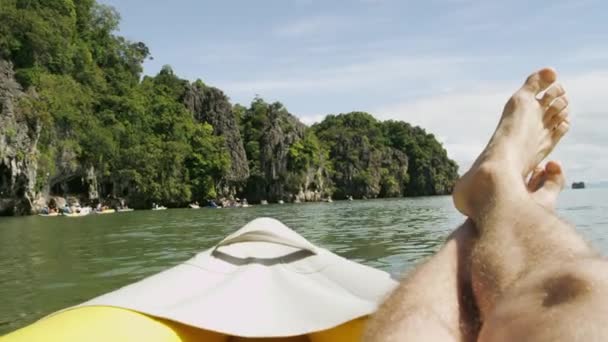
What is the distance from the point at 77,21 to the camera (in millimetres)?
37031

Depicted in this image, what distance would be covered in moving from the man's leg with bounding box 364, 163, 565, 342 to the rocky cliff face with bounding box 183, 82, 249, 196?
40956 mm

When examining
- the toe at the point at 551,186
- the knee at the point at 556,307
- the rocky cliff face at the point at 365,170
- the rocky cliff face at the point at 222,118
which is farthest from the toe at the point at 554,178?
the rocky cliff face at the point at 365,170

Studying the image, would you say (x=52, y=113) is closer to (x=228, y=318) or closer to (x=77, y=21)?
(x=77, y=21)

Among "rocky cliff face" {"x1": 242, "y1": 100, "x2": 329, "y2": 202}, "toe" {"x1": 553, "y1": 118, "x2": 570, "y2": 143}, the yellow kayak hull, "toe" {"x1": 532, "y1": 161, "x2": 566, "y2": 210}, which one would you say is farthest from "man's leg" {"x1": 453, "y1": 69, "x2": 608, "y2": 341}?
"rocky cliff face" {"x1": 242, "y1": 100, "x2": 329, "y2": 202}

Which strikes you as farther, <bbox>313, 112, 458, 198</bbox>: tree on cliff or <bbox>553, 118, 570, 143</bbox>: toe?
<bbox>313, 112, 458, 198</bbox>: tree on cliff

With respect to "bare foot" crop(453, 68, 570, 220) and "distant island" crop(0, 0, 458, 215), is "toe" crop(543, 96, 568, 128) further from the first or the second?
"distant island" crop(0, 0, 458, 215)

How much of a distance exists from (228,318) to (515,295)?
715 millimetres

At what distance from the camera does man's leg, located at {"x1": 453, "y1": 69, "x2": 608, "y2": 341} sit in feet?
2.20

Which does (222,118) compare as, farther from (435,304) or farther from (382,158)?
(435,304)

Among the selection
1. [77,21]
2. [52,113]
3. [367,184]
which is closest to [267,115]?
[367,184]

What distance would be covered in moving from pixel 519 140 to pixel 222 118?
43.4 m

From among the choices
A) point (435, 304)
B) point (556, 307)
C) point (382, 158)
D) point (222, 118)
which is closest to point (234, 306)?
point (435, 304)

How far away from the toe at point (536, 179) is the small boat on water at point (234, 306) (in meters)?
0.55

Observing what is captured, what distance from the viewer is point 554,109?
221 centimetres
